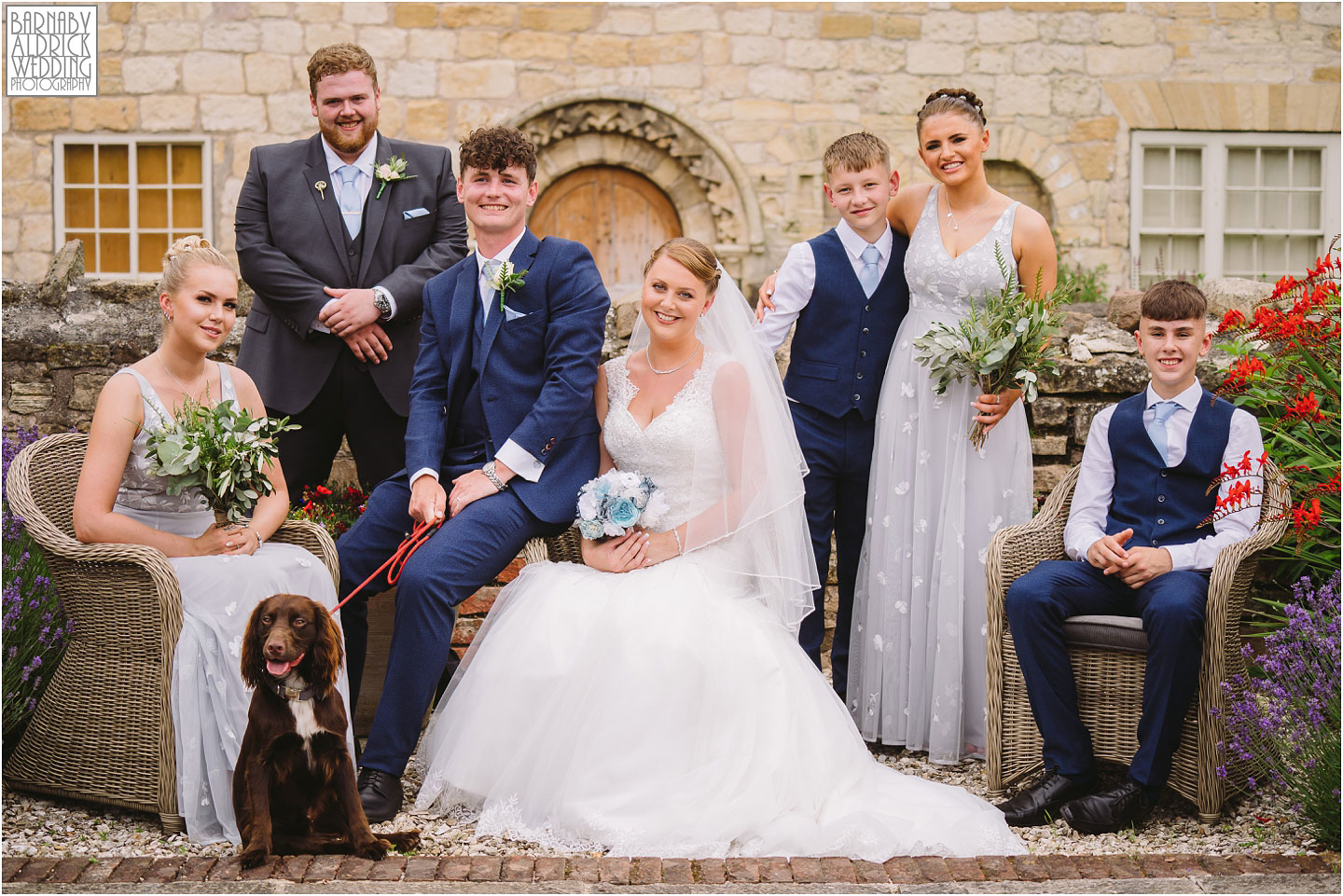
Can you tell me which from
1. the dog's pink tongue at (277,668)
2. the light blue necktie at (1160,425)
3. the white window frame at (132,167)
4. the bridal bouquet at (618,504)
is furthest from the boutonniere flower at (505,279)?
the white window frame at (132,167)

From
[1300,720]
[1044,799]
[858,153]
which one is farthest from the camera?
[858,153]

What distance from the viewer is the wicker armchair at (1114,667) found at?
133 inches

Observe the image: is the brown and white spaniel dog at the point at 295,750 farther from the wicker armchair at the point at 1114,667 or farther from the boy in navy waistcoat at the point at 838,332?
the wicker armchair at the point at 1114,667

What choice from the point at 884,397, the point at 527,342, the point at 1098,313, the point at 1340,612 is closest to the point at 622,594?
the point at 527,342

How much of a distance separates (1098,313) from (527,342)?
3.62m

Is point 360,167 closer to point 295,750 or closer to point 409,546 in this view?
point 409,546

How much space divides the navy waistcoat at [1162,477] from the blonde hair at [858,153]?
1.17 metres

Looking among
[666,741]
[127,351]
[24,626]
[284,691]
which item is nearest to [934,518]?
[666,741]

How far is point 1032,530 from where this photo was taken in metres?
3.85

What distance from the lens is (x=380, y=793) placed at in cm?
334

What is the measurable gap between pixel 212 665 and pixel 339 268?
1643mm

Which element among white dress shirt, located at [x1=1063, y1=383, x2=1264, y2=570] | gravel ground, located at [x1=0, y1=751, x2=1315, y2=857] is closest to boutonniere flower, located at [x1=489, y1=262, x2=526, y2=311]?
gravel ground, located at [x1=0, y1=751, x2=1315, y2=857]

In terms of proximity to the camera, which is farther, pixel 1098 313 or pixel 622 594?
pixel 1098 313

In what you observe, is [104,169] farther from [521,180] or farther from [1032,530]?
[1032,530]
